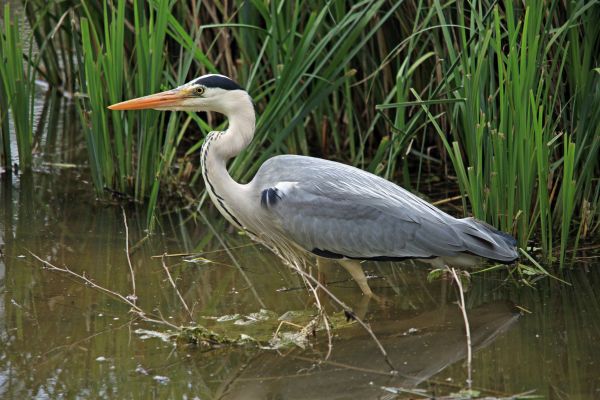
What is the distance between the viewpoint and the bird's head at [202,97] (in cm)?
486

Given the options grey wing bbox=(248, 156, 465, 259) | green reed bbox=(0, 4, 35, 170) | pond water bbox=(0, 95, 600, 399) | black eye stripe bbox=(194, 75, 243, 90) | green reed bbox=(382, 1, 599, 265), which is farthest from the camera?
green reed bbox=(0, 4, 35, 170)

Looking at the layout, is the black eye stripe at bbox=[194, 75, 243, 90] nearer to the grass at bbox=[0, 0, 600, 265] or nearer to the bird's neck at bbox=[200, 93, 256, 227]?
the bird's neck at bbox=[200, 93, 256, 227]

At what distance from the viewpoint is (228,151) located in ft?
16.0

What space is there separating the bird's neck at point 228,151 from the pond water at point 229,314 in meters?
0.42

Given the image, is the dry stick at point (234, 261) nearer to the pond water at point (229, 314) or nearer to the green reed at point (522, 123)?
the pond water at point (229, 314)

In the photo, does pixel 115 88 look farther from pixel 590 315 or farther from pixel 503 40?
pixel 590 315

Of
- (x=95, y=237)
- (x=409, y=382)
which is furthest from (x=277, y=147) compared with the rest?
(x=409, y=382)

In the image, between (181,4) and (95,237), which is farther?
(181,4)

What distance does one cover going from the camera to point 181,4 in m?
6.14

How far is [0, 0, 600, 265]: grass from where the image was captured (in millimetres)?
4680

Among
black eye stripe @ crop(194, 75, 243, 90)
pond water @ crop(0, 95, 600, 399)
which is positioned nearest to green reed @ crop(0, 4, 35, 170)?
pond water @ crop(0, 95, 600, 399)

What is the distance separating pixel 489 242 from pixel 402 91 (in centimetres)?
92

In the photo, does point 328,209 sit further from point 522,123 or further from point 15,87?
point 15,87

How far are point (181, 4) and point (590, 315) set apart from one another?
10.2 ft
